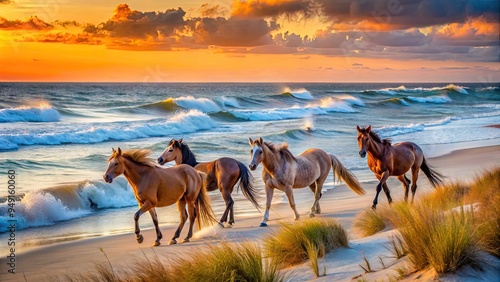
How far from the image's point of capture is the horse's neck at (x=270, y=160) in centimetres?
988

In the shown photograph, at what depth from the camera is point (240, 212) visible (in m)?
11.5

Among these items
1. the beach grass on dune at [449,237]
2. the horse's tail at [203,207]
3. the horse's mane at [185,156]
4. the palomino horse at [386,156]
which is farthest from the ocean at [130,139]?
the beach grass on dune at [449,237]

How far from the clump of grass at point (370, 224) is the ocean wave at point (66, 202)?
17.6 ft

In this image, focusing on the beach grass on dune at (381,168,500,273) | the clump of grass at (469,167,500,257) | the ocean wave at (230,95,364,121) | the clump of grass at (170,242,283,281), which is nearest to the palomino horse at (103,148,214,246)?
the clump of grass at (170,242,283,281)

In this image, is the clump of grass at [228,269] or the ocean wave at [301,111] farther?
the ocean wave at [301,111]

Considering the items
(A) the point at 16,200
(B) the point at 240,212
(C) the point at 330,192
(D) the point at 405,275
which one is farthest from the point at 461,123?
(D) the point at 405,275

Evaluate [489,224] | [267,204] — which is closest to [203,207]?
[267,204]

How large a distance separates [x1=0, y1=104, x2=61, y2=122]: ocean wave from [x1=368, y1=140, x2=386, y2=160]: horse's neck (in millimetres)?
25866

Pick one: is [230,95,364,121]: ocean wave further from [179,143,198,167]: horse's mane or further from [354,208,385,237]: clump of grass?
[354,208,385,237]: clump of grass

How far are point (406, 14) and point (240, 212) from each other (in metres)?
6.68

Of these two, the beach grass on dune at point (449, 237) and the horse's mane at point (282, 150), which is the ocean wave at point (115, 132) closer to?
the horse's mane at point (282, 150)

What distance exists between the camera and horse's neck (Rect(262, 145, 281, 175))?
9.88 meters

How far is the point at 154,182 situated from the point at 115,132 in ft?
61.5

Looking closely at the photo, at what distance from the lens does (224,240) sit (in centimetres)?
645
